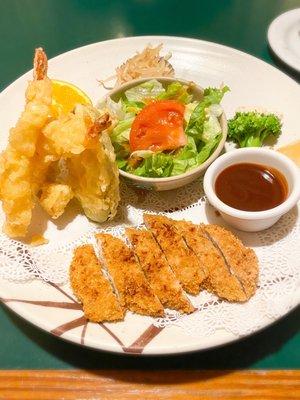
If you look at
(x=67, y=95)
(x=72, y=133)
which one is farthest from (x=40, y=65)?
(x=67, y=95)

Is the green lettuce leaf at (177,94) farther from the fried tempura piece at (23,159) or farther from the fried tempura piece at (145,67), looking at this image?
the fried tempura piece at (23,159)

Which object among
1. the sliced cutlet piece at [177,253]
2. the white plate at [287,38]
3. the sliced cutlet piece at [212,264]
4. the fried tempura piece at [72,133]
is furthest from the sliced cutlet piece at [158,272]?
the white plate at [287,38]

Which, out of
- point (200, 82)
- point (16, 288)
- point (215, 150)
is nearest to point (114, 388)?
point (16, 288)

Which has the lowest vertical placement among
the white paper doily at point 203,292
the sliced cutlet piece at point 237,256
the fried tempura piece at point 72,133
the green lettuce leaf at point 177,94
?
the white paper doily at point 203,292

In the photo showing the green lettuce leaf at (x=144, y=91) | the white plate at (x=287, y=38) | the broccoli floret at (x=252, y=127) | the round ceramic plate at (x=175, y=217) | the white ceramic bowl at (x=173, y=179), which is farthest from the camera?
the white plate at (x=287, y=38)

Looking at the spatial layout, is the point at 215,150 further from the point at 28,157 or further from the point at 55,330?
the point at 55,330
